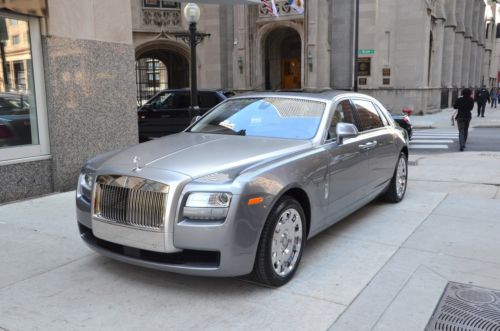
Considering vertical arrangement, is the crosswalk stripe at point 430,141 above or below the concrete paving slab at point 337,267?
below

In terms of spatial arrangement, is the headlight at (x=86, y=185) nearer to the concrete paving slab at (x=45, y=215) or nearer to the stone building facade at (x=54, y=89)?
the concrete paving slab at (x=45, y=215)

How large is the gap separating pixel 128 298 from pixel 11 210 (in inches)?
135

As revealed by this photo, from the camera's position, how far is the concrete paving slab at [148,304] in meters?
3.51

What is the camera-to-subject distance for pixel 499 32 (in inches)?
2564

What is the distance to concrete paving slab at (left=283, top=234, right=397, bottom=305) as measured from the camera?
4086 millimetres

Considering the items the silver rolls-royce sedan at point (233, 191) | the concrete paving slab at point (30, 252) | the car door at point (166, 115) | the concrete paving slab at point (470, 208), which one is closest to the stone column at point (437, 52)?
the car door at point (166, 115)

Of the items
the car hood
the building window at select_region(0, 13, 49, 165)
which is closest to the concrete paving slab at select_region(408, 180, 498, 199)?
the car hood

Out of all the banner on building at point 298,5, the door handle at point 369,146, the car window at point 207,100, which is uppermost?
the banner on building at point 298,5

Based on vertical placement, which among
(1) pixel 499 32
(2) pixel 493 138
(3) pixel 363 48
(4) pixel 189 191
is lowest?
(2) pixel 493 138

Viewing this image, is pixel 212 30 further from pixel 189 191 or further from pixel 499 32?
pixel 499 32

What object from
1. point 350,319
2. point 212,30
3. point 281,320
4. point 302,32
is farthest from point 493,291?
point 212,30

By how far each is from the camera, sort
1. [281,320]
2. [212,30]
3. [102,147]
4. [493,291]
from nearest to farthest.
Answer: [281,320]
[493,291]
[102,147]
[212,30]

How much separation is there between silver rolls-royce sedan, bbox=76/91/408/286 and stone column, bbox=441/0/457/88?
3411 cm

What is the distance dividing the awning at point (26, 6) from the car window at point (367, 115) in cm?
467
